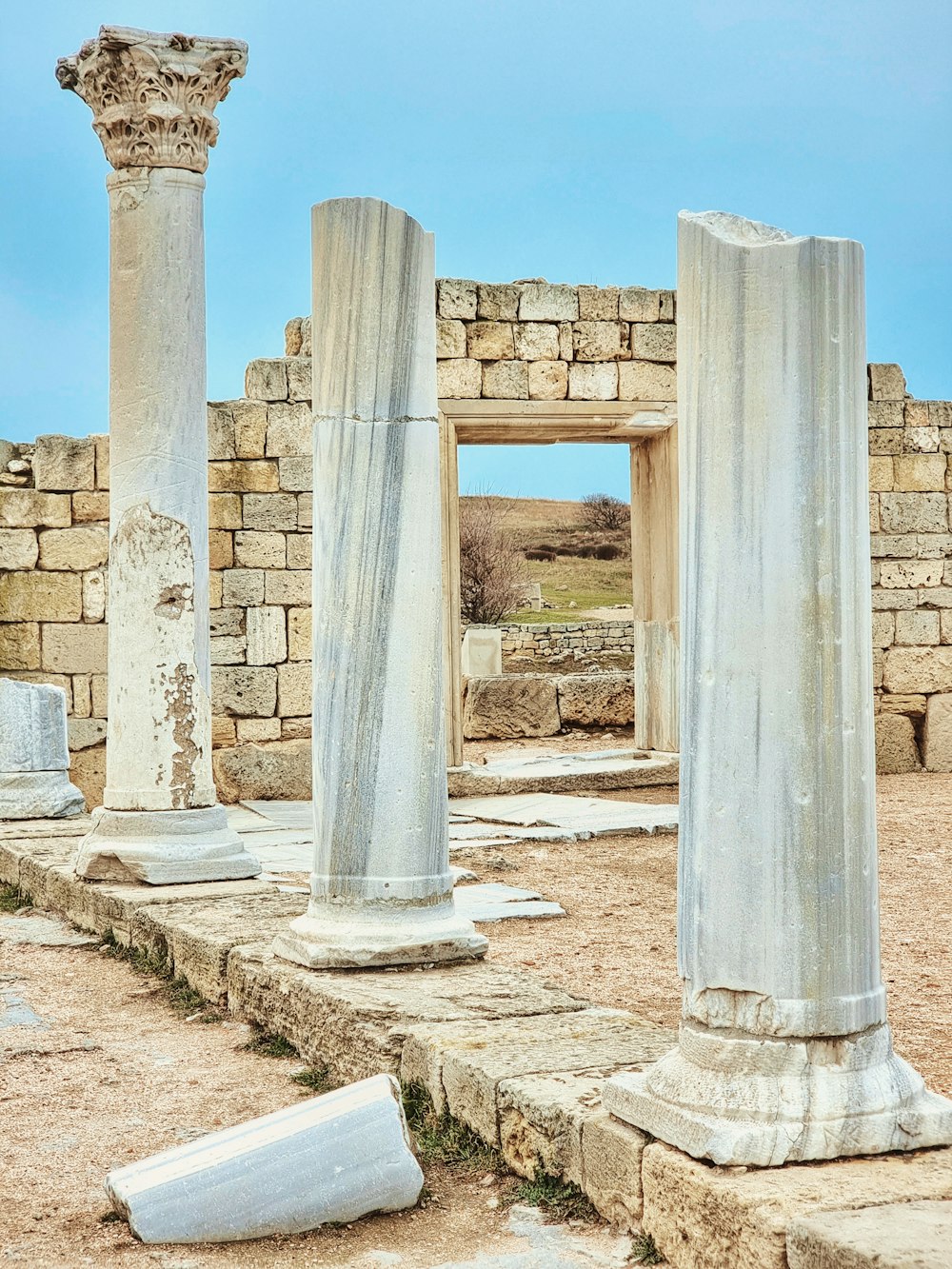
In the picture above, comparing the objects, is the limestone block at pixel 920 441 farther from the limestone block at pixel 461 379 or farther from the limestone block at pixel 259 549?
the limestone block at pixel 259 549

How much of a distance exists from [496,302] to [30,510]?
4.06 metres

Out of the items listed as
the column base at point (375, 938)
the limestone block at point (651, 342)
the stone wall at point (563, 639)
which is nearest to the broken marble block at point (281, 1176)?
the column base at point (375, 938)

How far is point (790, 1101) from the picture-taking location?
9.46 feet

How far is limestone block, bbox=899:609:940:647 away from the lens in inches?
519

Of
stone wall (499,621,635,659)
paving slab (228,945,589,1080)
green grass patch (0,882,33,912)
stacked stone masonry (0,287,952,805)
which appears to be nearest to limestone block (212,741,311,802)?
stacked stone masonry (0,287,952,805)

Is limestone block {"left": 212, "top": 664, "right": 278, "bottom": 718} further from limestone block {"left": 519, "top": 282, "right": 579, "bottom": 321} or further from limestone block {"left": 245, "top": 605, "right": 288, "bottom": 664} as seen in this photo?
limestone block {"left": 519, "top": 282, "right": 579, "bottom": 321}

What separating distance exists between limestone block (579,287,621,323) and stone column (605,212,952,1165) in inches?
375

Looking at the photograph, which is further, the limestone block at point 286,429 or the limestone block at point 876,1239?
the limestone block at point 286,429

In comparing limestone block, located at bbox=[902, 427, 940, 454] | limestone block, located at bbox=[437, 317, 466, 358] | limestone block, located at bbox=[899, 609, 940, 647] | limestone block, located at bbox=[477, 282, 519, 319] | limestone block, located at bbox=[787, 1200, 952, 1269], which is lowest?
limestone block, located at bbox=[787, 1200, 952, 1269]

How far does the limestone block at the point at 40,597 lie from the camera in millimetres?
11336

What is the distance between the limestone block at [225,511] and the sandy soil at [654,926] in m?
3.96

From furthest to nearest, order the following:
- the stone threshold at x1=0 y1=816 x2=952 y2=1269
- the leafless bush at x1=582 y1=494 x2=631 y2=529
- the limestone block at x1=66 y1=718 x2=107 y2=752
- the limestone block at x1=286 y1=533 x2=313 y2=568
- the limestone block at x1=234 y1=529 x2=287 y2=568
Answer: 1. the leafless bush at x1=582 y1=494 x2=631 y2=529
2. the limestone block at x1=286 y1=533 x2=313 y2=568
3. the limestone block at x1=234 y1=529 x2=287 y2=568
4. the limestone block at x1=66 y1=718 x2=107 y2=752
5. the stone threshold at x1=0 y1=816 x2=952 y2=1269

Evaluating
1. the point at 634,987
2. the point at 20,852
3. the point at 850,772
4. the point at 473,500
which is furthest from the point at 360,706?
the point at 473,500

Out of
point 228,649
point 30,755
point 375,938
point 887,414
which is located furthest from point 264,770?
point 375,938
